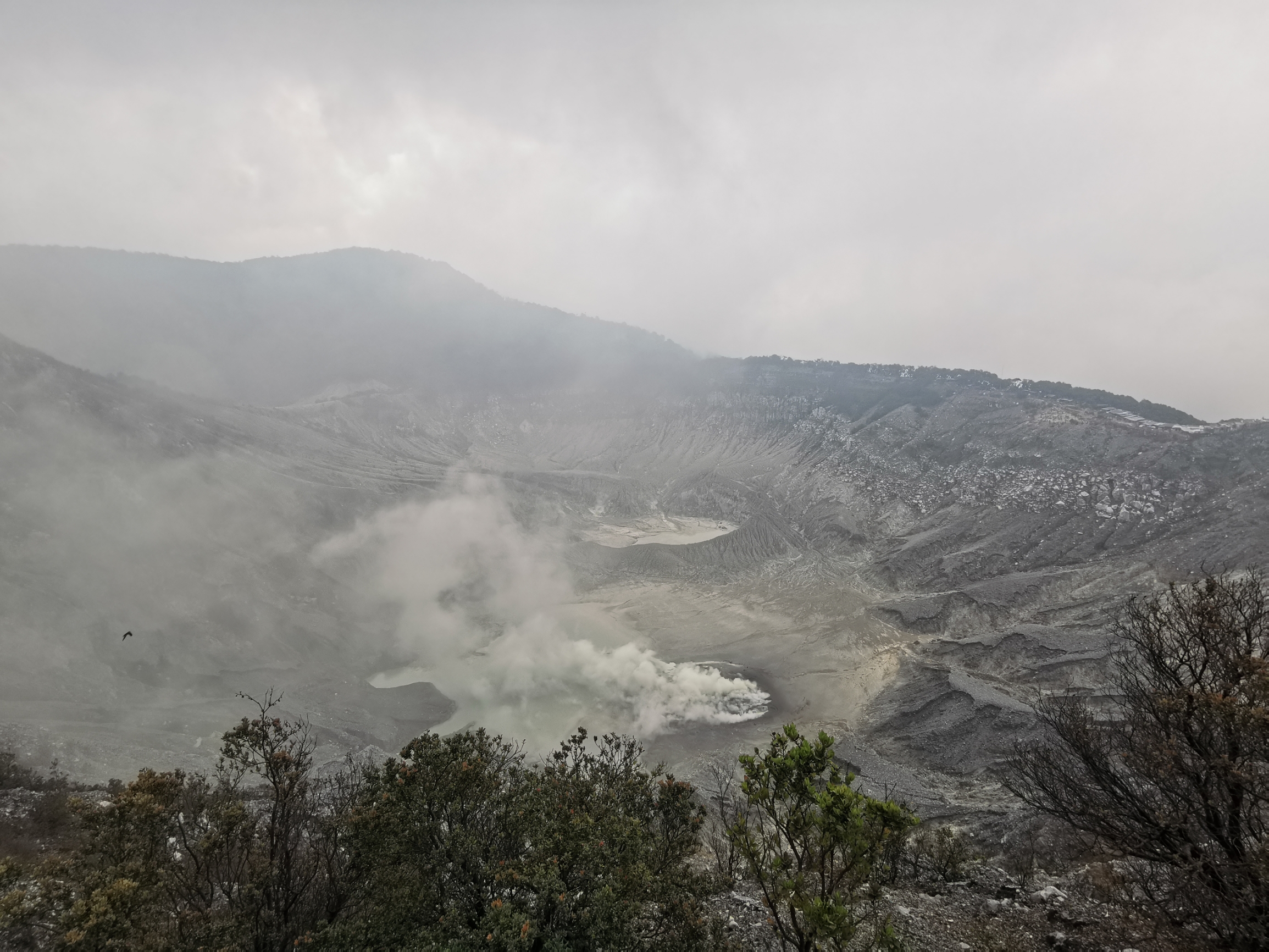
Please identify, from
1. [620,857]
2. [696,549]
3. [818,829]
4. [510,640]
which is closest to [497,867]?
[620,857]

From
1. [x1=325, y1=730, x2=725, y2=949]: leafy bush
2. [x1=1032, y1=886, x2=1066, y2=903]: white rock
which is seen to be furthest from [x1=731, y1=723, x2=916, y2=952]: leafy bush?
[x1=1032, y1=886, x2=1066, y2=903]: white rock

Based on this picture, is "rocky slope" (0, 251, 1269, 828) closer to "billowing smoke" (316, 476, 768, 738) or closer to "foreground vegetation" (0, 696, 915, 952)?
"billowing smoke" (316, 476, 768, 738)

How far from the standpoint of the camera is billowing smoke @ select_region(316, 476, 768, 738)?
139ft

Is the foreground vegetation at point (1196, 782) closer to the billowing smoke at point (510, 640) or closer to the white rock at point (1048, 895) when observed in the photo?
the white rock at point (1048, 895)

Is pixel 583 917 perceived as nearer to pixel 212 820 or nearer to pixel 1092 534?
pixel 212 820

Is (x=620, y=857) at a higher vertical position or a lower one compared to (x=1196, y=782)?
lower

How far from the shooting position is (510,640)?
53.0m

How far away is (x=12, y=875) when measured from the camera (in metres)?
7.12

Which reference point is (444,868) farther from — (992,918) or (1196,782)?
(1196,782)

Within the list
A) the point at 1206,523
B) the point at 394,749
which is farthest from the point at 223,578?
the point at 1206,523

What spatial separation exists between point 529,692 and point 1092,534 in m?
67.0

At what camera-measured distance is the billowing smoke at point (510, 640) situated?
42438 millimetres

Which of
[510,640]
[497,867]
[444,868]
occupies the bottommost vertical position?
[510,640]

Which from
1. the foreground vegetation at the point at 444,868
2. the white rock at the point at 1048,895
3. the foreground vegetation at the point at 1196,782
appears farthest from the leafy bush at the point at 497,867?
the white rock at the point at 1048,895
